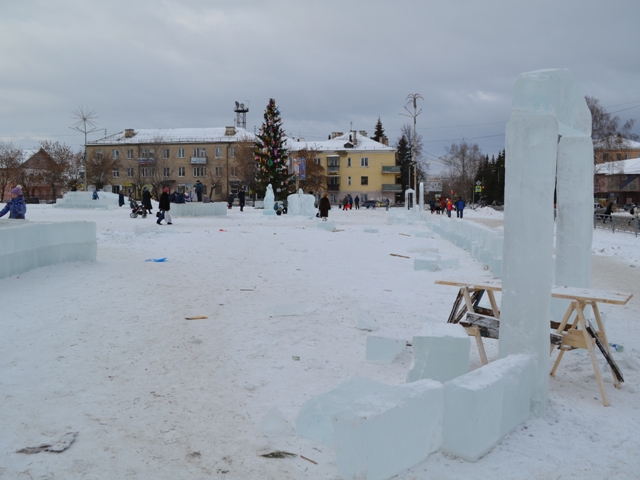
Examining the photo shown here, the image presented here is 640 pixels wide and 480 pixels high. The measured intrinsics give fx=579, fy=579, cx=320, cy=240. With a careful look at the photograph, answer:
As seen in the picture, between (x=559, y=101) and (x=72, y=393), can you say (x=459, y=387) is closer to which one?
(x=559, y=101)

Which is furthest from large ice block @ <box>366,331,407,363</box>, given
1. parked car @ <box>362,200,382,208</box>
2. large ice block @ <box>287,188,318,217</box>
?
parked car @ <box>362,200,382,208</box>

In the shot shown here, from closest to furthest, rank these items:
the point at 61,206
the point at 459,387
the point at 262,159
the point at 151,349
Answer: the point at 459,387 → the point at 151,349 → the point at 61,206 → the point at 262,159

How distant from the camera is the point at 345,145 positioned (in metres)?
77.8

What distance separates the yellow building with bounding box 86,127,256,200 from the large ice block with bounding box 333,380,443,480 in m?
68.4

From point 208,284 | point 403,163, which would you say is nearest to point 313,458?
point 208,284

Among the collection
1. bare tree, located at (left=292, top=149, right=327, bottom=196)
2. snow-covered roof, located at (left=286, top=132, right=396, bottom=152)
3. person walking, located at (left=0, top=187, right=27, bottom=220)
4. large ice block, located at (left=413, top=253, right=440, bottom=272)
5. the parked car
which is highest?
snow-covered roof, located at (left=286, top=132, right=396, bottom=152)

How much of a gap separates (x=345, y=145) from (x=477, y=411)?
2962 inches

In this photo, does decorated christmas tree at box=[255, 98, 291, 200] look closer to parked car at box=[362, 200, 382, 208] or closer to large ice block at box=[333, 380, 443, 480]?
parked car at box=[362, 200, 382, 208]

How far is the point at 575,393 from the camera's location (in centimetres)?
527

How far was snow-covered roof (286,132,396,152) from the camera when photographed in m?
77.4

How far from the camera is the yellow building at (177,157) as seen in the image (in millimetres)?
72625

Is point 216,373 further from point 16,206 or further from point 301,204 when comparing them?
point 301,204

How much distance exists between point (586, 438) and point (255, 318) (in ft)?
15.1

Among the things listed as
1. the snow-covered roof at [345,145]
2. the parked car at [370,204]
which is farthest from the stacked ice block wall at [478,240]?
the snow-covered roof at [345,145]
